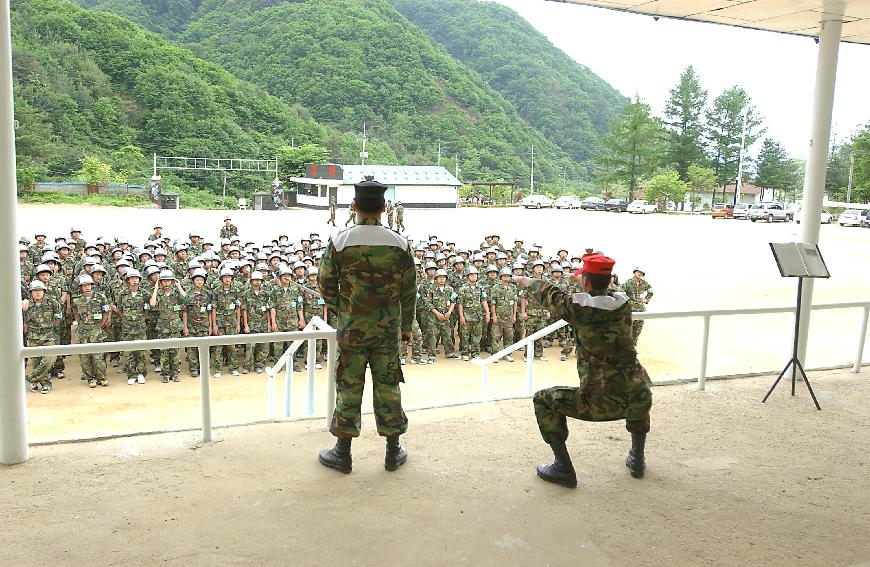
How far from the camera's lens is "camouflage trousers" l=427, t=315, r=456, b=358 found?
33.7 feet

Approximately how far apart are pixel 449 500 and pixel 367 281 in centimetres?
110

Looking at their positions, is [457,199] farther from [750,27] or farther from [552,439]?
[552,439]

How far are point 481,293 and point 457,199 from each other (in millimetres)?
29728

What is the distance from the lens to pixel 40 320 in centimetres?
837

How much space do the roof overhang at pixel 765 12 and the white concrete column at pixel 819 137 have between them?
181 millimetres

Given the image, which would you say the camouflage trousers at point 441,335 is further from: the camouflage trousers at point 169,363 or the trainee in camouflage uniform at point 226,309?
the camouflage trousers at point 169,363

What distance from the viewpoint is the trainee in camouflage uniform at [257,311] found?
31.0ft

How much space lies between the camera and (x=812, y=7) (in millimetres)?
5324

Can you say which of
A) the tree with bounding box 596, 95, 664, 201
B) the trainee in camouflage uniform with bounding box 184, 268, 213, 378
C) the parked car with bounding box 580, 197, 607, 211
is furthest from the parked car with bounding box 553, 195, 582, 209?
the trainee in camouflage uniform with bounding box 184, 268, 213, 378

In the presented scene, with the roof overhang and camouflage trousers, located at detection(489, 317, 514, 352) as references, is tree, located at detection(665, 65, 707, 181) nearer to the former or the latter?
camouflage trousers, located at detection(489, 317, 514, 352)

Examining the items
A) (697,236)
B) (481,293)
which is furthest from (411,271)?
(697,236)

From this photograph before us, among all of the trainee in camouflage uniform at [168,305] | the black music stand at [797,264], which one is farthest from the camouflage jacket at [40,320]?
the black music stand at [797,264]

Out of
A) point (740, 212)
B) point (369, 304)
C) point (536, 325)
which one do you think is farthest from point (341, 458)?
point (740, 212)

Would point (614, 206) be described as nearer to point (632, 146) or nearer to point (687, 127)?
point (632, 146)
